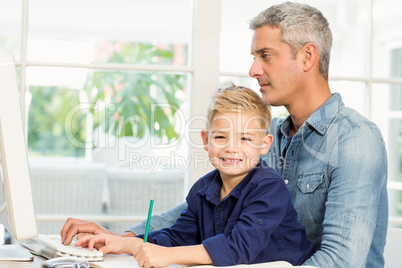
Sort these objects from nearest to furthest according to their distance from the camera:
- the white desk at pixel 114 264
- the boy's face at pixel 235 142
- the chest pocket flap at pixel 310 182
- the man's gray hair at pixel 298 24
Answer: the white desk at pixel 114 264 < the boy's face at pixel 235 142 < the chest pocket flap at pixel 310 182 < the man's gray hair at pixel 298 24

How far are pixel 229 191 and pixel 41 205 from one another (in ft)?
11.1

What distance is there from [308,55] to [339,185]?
473mm

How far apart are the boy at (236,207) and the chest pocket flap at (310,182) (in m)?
0.18

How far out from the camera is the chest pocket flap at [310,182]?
152 cm

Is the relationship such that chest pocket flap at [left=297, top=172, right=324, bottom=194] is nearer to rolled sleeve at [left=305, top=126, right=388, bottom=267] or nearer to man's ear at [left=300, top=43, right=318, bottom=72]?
rolled sleeve at [left=305, top=126, right=388, bottom=267]

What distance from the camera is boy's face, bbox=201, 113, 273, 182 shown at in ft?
4.40

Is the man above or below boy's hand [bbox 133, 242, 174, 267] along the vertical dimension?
above

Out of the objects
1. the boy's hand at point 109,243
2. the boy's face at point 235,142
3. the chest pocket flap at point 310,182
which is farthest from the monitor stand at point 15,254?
the chest pocket flap at point 310,182

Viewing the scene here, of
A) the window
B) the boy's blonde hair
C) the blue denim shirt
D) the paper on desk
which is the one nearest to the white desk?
the paper on desk

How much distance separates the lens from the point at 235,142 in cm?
135

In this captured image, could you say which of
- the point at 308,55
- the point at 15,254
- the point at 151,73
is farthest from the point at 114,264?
the point at 151,73

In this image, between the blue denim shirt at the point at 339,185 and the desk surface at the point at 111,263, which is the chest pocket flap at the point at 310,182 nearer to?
the blue denim shirt at the point at 339,185

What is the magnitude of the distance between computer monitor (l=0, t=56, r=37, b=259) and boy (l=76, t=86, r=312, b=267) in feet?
0.95

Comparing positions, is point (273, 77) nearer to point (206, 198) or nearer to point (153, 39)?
point (206, 198)
